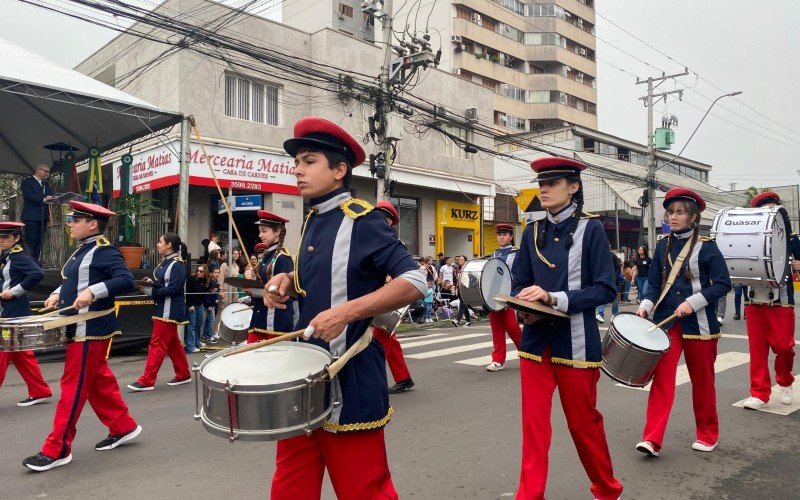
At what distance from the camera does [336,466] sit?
251cm

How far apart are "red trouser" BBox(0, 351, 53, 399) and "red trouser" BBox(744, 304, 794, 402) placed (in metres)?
7.94

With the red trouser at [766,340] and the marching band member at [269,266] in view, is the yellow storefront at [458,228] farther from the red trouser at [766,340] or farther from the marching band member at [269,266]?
the red trouser at [766,340]

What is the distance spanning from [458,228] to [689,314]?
77.6ft

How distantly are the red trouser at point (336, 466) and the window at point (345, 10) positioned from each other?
32236 mm

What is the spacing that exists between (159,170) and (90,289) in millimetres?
13894

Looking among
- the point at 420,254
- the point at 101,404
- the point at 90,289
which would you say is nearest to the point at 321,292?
the point at 90,289

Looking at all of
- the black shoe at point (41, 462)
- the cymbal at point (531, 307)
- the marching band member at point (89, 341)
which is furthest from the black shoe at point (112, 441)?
the cymbal at point (531, 307)

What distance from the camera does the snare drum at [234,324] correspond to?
7.79m

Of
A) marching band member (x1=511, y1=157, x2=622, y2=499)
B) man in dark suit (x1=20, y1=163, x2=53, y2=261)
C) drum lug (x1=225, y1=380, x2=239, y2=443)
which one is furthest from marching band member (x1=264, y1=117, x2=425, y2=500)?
man in dark suit (x1=20, y1=163, x2=53, y2=261)

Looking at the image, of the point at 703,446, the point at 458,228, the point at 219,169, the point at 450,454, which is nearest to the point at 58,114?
the point at 219,169

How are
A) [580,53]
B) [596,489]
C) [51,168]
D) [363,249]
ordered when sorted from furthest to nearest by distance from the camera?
1. [580,53]
2. [51,168]
3. [596,489]
4. [363,249]

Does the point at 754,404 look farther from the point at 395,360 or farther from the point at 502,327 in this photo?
the point at 395,360

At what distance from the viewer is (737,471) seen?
4.63 metres

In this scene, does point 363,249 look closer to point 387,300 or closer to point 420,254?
point 387,300
